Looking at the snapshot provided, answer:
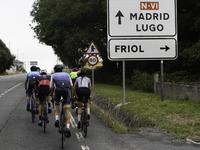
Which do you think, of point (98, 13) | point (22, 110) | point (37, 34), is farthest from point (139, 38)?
point (37, 34)

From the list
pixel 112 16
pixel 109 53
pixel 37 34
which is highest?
pixel 37 34

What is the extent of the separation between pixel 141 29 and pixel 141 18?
45cm

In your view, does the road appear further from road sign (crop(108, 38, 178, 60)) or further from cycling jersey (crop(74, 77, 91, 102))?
road sign (crop(108, 38, 178, 60))

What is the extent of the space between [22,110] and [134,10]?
632 centimetres

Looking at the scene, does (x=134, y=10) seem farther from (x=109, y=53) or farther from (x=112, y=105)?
(x=112, y=105)

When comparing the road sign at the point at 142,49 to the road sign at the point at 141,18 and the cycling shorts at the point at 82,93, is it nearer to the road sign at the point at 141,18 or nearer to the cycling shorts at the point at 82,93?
the road sign at the point at 141,18

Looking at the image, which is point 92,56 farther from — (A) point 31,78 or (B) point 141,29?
(A) point 31,78

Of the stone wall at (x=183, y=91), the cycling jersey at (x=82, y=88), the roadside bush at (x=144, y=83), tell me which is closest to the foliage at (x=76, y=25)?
the roadside bush at (x=144, y=83)

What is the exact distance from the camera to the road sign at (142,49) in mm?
12117

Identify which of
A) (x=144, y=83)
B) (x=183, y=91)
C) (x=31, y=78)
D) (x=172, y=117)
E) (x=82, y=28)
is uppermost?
(x=82, y=28)

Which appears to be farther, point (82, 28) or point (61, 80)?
point (82, 28)

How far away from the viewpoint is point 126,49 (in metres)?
12.2

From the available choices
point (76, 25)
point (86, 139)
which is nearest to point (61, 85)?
point (86, 139)

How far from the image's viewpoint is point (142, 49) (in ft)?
40.6
